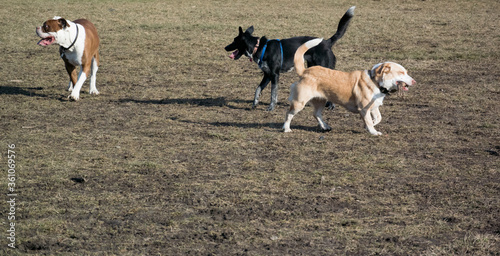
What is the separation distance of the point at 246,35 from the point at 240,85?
1717 millimetres

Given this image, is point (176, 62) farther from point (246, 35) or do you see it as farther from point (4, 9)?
point (4, 9)

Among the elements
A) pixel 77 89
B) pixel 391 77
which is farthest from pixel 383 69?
pixel 77 89

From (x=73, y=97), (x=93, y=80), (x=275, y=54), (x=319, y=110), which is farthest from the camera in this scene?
(x=93, y=80)

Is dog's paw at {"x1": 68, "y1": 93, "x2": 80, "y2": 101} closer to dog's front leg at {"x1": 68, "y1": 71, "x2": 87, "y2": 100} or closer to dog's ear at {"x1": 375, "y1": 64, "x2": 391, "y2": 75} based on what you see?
dog's front leg at {"x1": 68, "y1": 71, "x2": 87, "y2": 100}

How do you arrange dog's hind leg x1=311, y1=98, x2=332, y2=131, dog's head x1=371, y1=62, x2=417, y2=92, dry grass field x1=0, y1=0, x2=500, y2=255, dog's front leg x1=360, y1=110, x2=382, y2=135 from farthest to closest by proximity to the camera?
1. dog's hind leg x1=311, y1=98, x2=332, y2=131
2. dog's front leg x1=360, y1=110, x2=382, y2=135
3. dog's head x1=371, y1=62, x2=417, y2=92
4. dry grass field x1=0, y1=0, x2=500, y2=255

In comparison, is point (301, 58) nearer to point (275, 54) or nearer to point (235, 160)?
point (275, 54)

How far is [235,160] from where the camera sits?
657 cm

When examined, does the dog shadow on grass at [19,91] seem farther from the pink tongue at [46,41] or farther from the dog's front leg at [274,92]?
the dog's front leg at [274,92]

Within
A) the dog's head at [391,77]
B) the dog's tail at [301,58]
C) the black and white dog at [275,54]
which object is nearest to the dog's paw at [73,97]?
the black and white dog at [275,54]

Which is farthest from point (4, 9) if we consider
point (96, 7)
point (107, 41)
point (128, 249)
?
point (128, 249)

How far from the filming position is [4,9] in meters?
18.4

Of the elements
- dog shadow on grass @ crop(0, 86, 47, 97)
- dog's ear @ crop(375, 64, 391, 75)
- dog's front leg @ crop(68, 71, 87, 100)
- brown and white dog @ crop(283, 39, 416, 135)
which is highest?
dog's ear @ crop(375, 64, 391, 75)

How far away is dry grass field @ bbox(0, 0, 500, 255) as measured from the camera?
15.4 ft

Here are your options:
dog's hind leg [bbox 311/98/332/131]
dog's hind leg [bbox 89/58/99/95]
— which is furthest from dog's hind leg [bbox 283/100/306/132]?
dog's hind leg [bbox 89/58/99/95]
